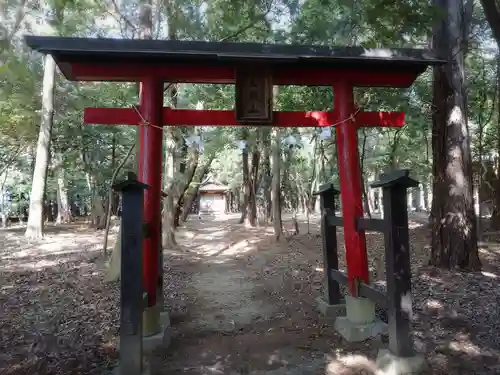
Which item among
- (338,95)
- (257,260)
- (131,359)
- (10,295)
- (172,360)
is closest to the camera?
(131,359)

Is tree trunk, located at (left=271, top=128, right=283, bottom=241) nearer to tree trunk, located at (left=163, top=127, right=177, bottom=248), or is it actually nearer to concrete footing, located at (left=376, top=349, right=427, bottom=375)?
tree trunk, located at (left=163, top=127, right=177, bottom=248)

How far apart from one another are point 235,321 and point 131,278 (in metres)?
2.20

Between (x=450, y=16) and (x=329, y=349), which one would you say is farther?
(x=450, y=16)

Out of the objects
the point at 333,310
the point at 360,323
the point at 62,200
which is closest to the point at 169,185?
the point at 333,310

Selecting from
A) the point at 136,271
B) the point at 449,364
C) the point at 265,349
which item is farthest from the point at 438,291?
the point at 136,271

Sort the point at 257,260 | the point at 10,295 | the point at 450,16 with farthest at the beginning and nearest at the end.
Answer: the point at 257,260
the point at 450,16
the point at 10,295

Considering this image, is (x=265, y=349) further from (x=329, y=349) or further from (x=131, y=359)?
(x=131, y=359)

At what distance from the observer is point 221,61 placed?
179 inches

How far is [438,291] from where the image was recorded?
605 cm

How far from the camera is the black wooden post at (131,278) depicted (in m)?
3.66

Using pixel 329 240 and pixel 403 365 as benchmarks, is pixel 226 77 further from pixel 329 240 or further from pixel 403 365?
pixel 403 365

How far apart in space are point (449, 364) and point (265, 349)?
6.32ft

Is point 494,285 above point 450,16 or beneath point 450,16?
beneath

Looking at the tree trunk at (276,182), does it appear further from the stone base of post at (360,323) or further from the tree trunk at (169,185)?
the stone base of post at (360,323)
